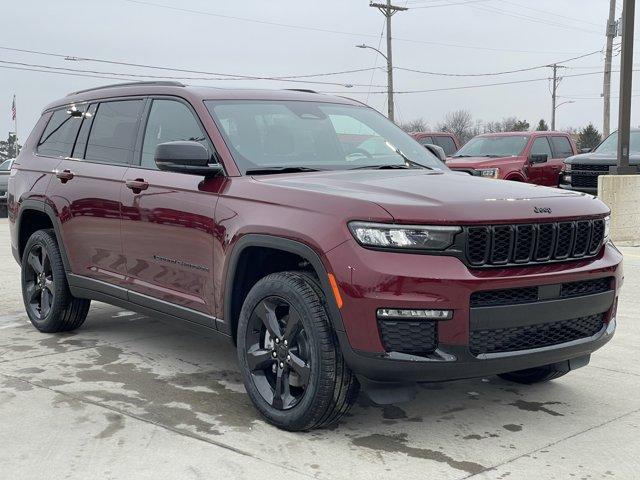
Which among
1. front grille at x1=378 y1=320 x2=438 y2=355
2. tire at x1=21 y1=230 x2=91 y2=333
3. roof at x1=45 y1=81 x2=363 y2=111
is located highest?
roof at x1=45 y1=81 x2=363 y2=111

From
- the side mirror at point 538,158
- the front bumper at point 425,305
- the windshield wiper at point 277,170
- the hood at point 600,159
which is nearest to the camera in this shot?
the front bumper at point 425,305

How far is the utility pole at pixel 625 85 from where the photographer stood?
13.4 m

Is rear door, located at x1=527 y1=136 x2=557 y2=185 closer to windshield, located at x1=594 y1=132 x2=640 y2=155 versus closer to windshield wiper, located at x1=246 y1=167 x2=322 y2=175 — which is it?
windshield, located at x1=594 y1=132 x2=640 y2=155

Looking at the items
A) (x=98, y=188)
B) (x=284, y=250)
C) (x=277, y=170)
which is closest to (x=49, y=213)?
(x=98, y=188)

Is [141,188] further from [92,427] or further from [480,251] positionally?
[480,251]

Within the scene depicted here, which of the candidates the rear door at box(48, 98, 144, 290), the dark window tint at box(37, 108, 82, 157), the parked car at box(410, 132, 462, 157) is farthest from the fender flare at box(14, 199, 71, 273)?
the parked car at box(410, 132, 462, 157)

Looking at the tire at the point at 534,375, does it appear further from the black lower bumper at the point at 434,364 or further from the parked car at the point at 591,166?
the parked car at the point at 591,166

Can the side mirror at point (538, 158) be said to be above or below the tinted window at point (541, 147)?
below

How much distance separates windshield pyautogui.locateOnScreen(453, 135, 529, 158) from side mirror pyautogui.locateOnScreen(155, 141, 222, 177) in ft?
42.8

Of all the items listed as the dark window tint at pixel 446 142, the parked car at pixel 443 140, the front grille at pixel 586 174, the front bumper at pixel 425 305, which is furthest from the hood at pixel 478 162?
the front bumper at pixel 425 305

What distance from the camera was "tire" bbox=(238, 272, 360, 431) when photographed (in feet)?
12.6

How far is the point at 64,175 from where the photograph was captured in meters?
6.00

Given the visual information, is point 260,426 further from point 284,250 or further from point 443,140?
point 443,140

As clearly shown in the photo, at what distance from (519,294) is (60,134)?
409 centimetres
